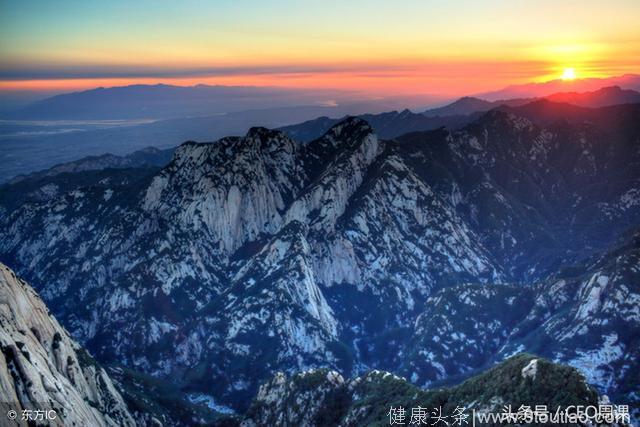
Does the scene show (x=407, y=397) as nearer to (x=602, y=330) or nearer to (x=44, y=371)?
(x=44, y=371)

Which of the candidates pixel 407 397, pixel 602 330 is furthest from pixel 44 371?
pixel 602 330

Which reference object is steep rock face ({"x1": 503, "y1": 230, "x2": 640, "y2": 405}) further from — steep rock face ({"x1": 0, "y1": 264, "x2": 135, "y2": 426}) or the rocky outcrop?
steep rock face ({"x1": 0, "y1": 264, "x2": 135, "y2": 426})

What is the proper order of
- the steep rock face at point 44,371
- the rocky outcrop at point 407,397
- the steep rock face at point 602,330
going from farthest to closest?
the steep rock face at point 602,330, the steep rock face at point 44,371, the rocky outcrop at point 407,397

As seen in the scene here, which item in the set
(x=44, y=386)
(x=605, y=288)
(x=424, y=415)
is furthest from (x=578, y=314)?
(x=44, y=386)

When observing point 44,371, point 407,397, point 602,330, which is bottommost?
point 602,330

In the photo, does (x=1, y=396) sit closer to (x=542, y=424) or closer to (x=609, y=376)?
(x=542, y=424)

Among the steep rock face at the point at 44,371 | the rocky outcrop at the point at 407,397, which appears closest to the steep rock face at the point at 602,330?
the rocky outcrop at the point at 407,397

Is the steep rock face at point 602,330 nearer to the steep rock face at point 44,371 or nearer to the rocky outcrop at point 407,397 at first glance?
the rocky outcrop at point 407,397

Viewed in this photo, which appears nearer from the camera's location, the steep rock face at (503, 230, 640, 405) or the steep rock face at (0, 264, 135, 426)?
the steep rock face at (0, 264, 135, 426)

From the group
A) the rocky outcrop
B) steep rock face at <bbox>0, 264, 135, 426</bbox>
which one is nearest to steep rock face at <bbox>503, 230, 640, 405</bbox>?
the rocky outcrop
